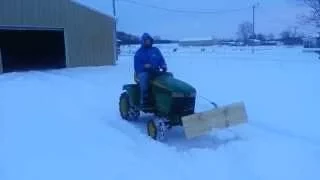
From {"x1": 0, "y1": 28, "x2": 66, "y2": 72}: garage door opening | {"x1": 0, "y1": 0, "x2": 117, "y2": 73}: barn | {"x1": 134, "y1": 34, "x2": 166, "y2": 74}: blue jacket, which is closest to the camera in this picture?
{"x1": 134, "y1": 34, "x2": 166, "y2": 74}: blue jacket

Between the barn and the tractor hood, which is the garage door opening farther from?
the tractor hood

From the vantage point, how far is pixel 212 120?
8.01 metres

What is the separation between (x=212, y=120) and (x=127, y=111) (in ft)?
8.41

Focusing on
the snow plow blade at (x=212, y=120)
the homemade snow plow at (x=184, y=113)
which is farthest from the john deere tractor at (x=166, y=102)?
the snow plow blade at (x=212, y=120)

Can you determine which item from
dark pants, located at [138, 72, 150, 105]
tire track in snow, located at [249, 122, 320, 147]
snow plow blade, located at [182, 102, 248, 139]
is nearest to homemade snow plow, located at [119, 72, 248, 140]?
Answer: snow plow blade, located at [182, 102, 248, 139]

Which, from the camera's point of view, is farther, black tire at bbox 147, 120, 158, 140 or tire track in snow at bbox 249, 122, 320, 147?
black tire at bbox 147, 120, 158, 140

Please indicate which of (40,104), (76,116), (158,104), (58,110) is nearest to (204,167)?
(158,104)

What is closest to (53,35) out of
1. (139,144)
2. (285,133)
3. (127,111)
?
(127,111)

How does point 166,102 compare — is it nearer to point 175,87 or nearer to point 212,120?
point 175,87

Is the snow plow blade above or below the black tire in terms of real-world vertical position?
above

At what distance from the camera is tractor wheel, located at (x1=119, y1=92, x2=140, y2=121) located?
9.88m

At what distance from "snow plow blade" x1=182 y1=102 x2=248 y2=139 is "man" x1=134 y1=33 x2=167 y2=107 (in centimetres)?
150

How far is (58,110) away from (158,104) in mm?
2954

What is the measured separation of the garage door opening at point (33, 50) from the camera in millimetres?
25764
